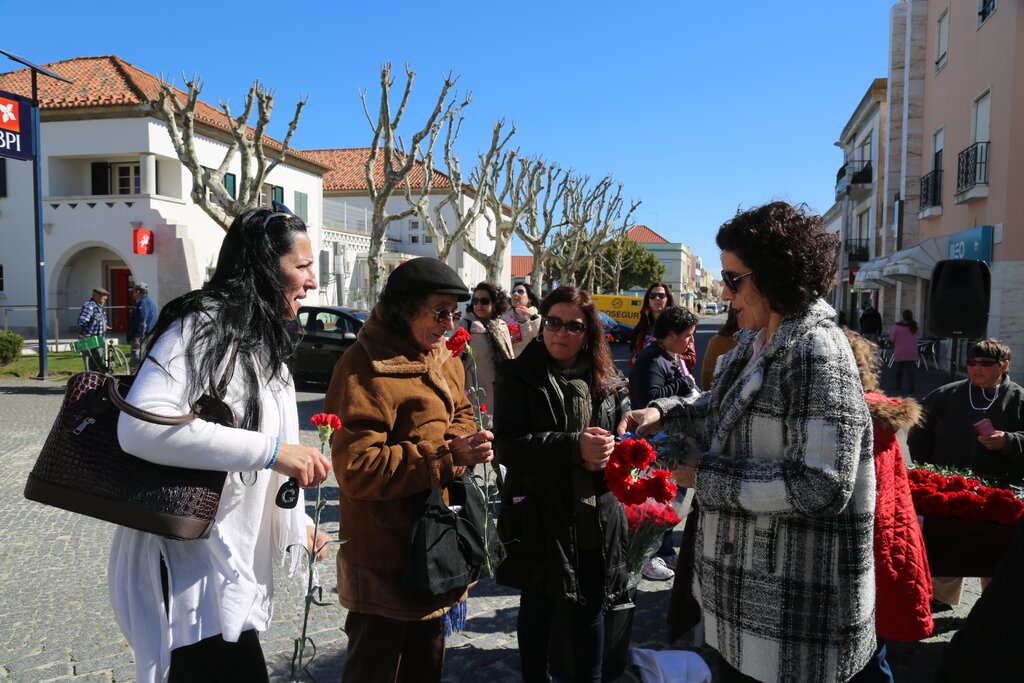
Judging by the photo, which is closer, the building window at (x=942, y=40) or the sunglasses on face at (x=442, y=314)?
the sunglasses on face at (x=442, y=314)

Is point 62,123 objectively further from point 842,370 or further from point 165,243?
point 842,370

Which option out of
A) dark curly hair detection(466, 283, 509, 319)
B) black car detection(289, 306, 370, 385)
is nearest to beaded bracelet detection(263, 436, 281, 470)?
dark curly hair detection(466, 283, 509, 319)

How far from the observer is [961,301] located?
8.86 m

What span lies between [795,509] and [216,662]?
1.57 meters

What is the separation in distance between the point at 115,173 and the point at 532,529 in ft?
96.2

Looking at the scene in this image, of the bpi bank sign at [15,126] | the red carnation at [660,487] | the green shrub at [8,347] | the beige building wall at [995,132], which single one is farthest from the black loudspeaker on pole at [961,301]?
the green shrub at [8,347]

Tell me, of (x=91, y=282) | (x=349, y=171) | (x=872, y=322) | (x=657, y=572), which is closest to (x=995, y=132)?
(x=872, y=322)

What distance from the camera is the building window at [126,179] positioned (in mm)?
27312

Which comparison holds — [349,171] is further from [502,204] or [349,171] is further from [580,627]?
[580,627]

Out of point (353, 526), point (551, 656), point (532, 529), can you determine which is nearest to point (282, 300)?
point (353, 526)

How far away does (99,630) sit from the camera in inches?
155

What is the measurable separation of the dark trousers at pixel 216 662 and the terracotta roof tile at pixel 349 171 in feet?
152

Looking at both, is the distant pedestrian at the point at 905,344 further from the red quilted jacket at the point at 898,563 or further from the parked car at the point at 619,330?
the red quilted jacket at the point at 898,563

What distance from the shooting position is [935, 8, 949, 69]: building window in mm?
23438
